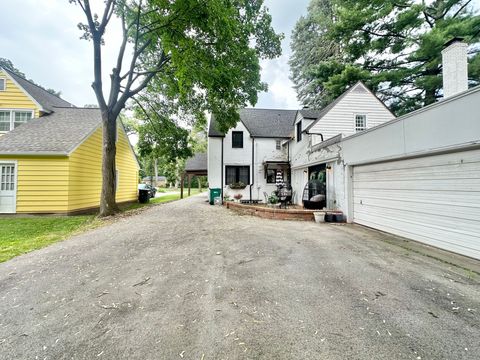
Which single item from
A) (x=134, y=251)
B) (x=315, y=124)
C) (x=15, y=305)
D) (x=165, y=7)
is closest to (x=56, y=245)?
(x=134, y=251)

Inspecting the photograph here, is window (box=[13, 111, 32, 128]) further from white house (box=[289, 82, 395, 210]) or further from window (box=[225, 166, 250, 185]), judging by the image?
white house (box=[289, 82, 395, 210])

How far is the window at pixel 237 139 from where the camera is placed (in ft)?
50.6

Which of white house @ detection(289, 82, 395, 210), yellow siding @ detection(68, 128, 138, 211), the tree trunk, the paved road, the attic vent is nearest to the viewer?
the paved road

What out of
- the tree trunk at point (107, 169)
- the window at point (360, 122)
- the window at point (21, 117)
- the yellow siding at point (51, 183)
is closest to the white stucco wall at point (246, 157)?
the window at point (360, 122)

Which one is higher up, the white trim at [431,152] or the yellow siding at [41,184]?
the white trim at [431,152]

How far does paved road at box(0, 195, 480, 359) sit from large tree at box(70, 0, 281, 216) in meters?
5.96

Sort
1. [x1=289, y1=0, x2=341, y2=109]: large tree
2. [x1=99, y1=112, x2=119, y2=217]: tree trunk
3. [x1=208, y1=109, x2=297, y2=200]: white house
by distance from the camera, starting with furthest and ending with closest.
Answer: [x1=289, y1=0, x2=341, y2=109]: large tree < [x1=208, y1=109, x2=297, y2=200]: white house < [x1=99, y1=112, x2=119, y2=217]: tree trunk

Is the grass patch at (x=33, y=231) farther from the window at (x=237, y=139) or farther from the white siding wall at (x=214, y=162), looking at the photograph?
the window at (x=237, y=139)

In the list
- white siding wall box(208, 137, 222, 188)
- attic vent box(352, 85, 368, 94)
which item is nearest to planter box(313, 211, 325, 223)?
attic vent box(352, 85, 368, 94)

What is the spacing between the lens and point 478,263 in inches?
160

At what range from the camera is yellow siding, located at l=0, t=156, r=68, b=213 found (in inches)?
365

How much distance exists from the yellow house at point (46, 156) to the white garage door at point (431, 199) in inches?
513

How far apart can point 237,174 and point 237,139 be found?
2.70m

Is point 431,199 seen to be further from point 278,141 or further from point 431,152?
point 278,141
